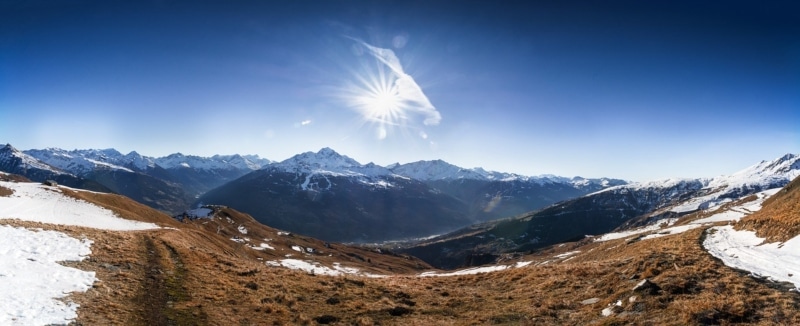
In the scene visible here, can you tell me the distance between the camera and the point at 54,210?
64812mm

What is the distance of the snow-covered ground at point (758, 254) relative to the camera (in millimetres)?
18377

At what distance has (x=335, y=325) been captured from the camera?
1881 centimetres

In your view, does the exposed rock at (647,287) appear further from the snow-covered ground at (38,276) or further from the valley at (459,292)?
the snow-covered ground at (38,276)

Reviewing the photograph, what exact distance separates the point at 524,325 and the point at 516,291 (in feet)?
25.3

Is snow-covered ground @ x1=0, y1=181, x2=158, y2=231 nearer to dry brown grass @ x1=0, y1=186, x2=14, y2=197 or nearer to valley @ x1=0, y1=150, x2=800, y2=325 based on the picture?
dry brown grass @ x1=0, y1=186, x2=14, y2=197

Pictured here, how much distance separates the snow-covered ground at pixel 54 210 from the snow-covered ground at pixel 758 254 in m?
74.6

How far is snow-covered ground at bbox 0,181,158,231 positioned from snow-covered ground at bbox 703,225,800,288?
74.6 metres

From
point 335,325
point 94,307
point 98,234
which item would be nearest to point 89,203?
point 98,234

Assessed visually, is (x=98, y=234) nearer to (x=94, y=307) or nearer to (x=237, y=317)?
(x=94, y=307)

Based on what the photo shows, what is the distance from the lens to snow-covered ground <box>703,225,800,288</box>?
60.3 feet

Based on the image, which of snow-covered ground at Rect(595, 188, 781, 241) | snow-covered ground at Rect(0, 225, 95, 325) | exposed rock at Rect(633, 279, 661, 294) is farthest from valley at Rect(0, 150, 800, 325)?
snow-covered ground at Rect(595, 188, 781, 241)

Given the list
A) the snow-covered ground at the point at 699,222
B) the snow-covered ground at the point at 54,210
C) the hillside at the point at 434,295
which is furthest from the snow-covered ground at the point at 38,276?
the snow-covered ground at the point at 699,222

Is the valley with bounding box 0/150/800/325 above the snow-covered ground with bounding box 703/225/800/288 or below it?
below

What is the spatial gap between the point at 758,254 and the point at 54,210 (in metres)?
91.4
